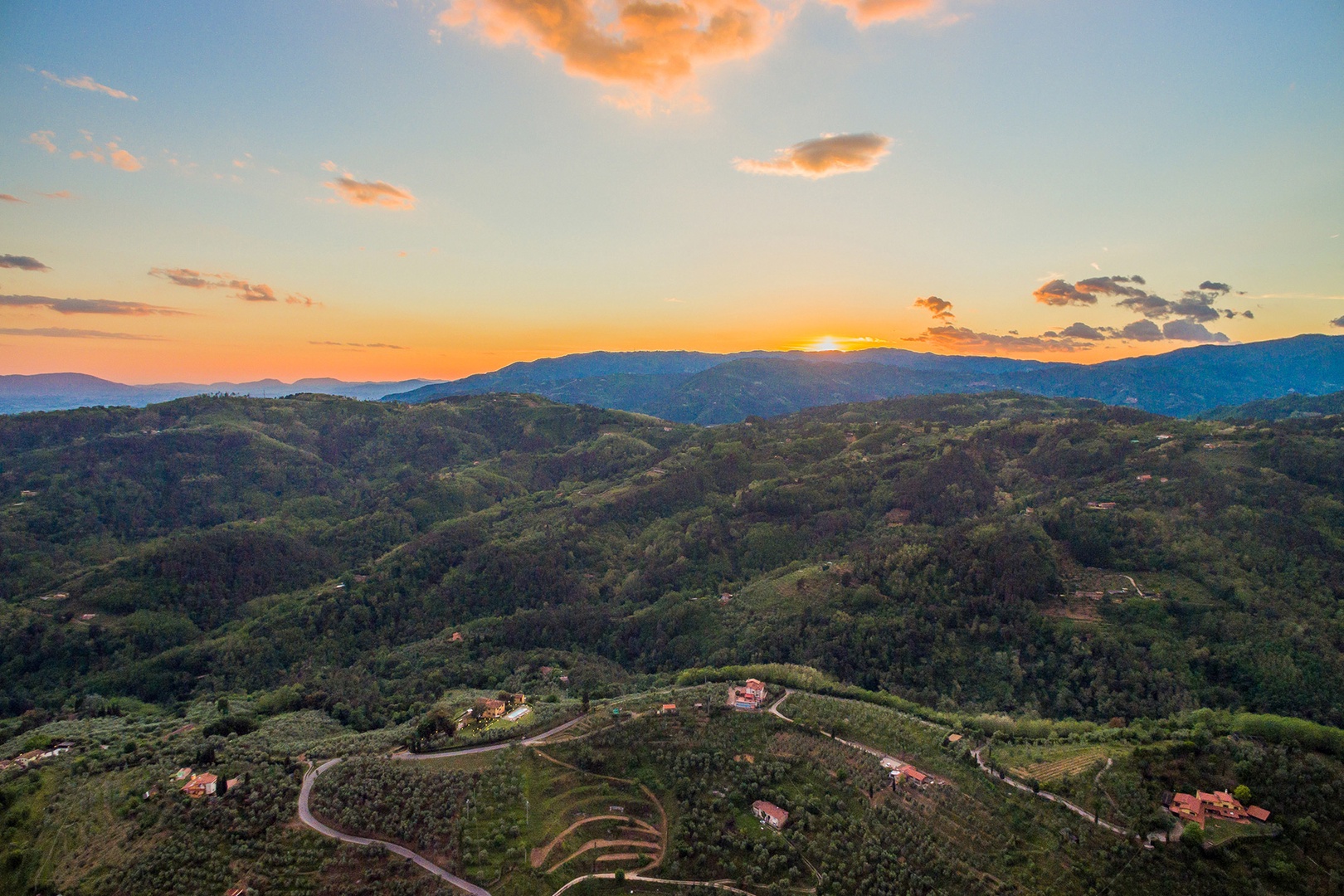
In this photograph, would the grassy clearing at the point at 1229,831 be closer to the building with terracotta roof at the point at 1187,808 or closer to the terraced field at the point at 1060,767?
the building with terracotta roof at the point at 1187,808

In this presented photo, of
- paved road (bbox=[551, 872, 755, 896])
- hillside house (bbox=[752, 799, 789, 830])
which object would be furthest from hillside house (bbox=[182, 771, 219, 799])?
hillside house (bbox=[752, 799, 789, 830])

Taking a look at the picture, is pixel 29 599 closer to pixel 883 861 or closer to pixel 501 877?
pixel 501 877

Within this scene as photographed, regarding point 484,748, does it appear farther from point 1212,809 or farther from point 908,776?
point 1212,809

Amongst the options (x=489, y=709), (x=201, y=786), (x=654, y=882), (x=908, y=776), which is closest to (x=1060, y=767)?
(x=908, y=776)

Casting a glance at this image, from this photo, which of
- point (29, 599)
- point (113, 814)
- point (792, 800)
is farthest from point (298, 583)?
point (792, 800)

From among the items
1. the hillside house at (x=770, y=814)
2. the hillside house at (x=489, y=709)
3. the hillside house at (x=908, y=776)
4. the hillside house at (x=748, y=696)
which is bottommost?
A: the hillside house at (x=489, y=709)

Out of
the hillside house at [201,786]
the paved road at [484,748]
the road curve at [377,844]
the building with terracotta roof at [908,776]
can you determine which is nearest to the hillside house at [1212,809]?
the building with terracotta roof at [908,776]
